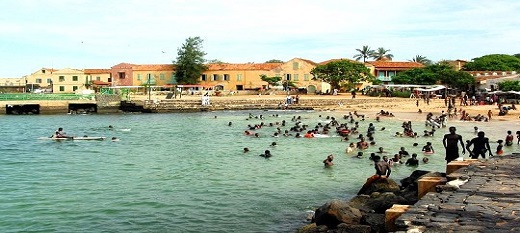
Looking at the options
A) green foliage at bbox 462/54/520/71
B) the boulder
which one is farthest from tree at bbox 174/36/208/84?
the boulder

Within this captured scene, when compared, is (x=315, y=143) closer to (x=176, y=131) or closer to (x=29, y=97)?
(x=176, y=131)

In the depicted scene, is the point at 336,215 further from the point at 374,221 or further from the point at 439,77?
the point at 439,77

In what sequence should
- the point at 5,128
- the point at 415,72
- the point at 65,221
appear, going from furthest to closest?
the point at 415,72, the point at 5,128, the point at 65,221

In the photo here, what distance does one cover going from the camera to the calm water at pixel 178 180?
1736 centimetres

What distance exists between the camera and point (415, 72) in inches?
3319

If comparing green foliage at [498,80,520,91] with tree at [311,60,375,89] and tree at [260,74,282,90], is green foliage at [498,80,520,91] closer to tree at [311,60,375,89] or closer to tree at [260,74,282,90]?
tree at [311,60,375,89]

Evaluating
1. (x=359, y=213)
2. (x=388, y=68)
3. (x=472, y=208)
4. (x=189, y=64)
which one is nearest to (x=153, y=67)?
(x=189, y=64)

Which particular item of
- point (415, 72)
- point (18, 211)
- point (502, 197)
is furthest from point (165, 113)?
point (502, 197)

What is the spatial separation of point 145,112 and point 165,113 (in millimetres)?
2926

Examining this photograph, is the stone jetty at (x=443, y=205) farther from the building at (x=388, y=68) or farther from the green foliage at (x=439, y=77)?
the building at (x=388, y=68)

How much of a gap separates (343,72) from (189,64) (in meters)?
29.9

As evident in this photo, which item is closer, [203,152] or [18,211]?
[18,211]

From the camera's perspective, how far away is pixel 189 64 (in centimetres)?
10300

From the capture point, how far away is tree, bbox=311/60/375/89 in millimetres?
85312
